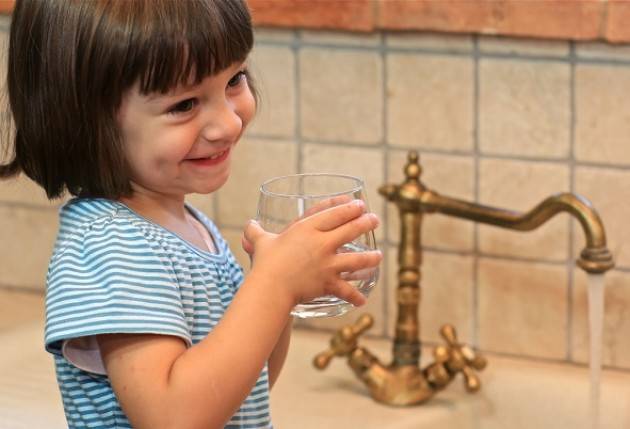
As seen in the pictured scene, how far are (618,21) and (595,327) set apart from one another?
292 millimetres

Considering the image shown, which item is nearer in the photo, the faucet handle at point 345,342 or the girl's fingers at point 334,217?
the girl's fingers at point 334,217

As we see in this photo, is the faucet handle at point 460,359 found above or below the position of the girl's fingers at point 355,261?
below

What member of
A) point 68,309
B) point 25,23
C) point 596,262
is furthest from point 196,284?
point 596,262

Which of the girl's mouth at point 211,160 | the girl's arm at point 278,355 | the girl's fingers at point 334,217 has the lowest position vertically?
the girl's arm at point 278,355

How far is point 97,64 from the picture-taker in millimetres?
787

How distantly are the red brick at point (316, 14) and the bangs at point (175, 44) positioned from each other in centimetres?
48

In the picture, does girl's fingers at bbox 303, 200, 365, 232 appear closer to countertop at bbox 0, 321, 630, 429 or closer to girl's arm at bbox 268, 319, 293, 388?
girl's arm at bbox 268, 319, 293, 388

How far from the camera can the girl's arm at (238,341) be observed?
78 centimetres

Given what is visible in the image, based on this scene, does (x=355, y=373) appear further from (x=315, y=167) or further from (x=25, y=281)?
(x=25, y=281)

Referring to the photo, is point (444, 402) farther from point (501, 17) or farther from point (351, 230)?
point (351, 230)

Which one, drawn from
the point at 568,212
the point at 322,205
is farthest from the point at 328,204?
the point at 568,212

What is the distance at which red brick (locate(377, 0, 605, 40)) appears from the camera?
46.3 inches

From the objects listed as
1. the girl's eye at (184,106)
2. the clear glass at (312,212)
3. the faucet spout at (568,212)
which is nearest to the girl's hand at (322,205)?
the clear glass at (312,212)

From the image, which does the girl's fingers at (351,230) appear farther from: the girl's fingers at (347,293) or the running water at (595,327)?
the running water at (595,327)
